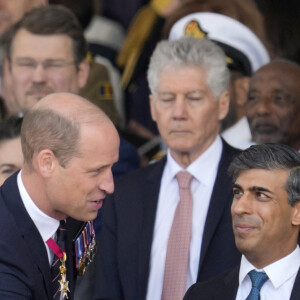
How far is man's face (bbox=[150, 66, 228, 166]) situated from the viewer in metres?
5.34

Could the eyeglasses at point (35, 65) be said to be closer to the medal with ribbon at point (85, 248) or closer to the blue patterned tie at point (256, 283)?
the medal with ribbon at point (85, 248)

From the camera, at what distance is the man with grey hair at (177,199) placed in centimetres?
510

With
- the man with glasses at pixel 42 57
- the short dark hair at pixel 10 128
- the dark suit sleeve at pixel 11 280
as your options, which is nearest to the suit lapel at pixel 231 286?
the dark suit sleeve at pixel 11 280

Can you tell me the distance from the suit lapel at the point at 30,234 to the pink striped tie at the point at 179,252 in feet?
2.76

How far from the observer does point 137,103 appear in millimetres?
7316

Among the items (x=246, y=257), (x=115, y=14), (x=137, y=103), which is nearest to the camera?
(x=246, y=257)

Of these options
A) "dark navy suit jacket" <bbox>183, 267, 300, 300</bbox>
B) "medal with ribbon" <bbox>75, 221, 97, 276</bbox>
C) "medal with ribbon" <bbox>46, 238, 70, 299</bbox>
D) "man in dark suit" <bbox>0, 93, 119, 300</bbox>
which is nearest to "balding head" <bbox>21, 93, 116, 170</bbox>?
"man in dark suit" <bbox>0, 93, 119, 300</bbox>

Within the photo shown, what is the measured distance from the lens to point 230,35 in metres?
6.17

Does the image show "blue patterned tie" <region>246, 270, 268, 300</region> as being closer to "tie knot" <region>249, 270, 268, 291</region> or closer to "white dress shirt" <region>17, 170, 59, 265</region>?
"tie knot" <region>249, 270, 268, 291</region>

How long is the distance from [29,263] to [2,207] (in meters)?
0.26

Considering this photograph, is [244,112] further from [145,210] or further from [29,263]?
[29,263]

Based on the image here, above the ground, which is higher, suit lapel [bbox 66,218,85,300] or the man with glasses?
the man with glasses

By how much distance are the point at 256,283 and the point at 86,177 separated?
0.78 metres

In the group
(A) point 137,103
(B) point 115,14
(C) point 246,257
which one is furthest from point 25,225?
(B) point 115,14
